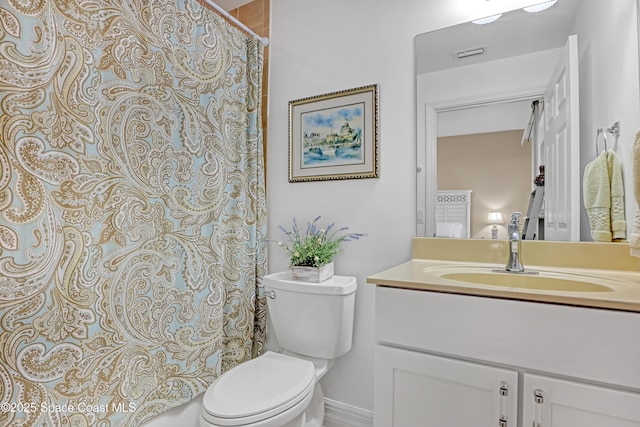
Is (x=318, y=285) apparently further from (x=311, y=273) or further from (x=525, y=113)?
(x=525, y=113)

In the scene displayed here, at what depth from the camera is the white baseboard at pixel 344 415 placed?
5.26 ft

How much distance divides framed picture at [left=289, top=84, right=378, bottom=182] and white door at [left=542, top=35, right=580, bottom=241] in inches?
28.1

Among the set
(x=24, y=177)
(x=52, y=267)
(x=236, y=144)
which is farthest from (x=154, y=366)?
(x=236, y=144)

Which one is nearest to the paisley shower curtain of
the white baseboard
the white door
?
the white baseboard

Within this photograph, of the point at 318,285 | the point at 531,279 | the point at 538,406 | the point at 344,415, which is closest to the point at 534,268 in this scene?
the point at 531,279

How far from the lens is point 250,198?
5.81 ft

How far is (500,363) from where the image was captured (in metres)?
0.88

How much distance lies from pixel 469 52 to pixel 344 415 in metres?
1.83

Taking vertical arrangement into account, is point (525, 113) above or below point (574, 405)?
above

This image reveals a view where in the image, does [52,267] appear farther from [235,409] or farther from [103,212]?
[235,409]

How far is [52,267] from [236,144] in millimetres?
948

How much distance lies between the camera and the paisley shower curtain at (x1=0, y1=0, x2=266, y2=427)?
98 cm

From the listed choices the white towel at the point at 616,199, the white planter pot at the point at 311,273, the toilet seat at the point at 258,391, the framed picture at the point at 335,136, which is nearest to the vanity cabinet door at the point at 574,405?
the white towel at the point at 616,199

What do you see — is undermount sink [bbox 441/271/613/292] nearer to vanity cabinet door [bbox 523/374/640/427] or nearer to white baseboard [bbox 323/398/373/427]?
vanity cabinet door [bbox 523/374/640/427]
